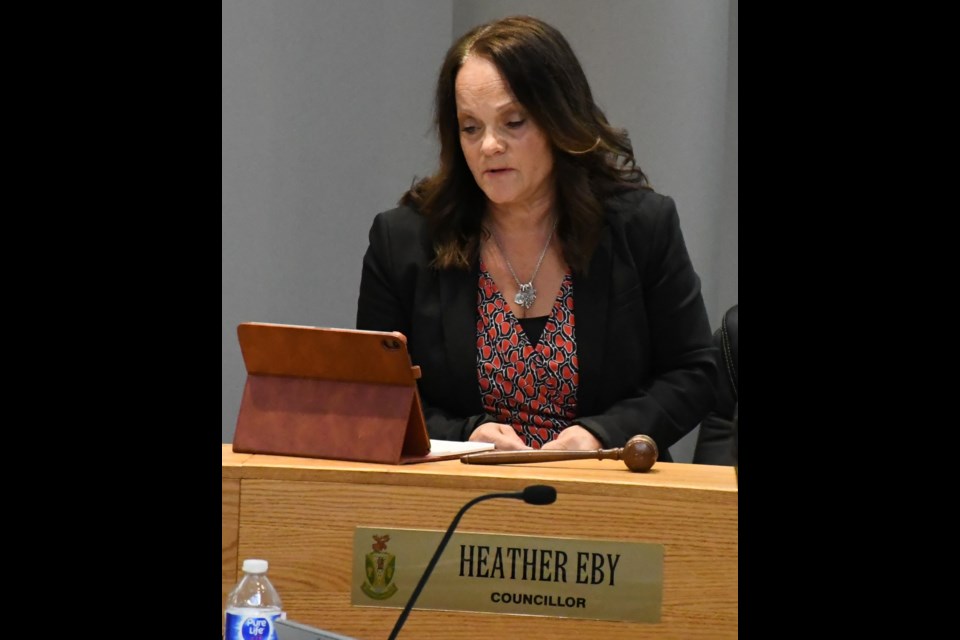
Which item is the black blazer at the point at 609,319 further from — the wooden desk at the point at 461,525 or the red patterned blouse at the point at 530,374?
the wooden desk at the point at 461,525

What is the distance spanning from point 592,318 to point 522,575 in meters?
0.94

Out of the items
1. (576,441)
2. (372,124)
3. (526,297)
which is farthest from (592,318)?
(372,124)

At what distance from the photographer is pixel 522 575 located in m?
1.87

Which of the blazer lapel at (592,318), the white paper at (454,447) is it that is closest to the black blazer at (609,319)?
the blazer lapel at (592,318)

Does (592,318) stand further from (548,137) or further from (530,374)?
(548,137)

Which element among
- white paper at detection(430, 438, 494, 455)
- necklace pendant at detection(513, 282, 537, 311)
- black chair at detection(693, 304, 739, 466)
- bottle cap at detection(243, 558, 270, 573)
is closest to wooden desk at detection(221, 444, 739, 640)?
white paper at detection(430, 438, 494, 455)

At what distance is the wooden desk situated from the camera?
1854 mm

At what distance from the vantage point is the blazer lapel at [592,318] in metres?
Result: 2.68

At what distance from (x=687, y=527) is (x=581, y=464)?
0.25m

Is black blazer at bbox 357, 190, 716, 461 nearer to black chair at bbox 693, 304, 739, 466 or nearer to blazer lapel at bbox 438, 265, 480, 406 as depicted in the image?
blazer lapel at bbox 438, 265, 480, 406

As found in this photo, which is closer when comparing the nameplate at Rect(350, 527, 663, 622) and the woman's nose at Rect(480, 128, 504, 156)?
the nameplate at Rect(350, 527, 663, 622)

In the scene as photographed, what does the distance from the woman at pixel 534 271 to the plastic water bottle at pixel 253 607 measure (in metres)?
0.86

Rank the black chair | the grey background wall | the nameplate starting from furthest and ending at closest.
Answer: the grey background wall < the black chair < the nameplate

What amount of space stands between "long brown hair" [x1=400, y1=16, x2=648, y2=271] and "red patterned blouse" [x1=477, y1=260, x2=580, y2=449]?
0.49ft
